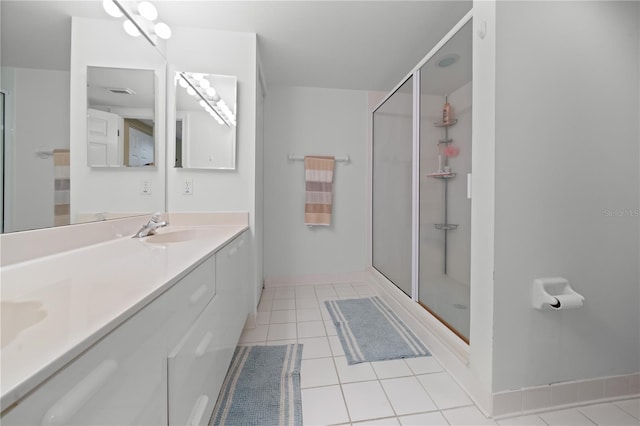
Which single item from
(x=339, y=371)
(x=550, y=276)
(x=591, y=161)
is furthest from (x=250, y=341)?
(x=591, y=161)

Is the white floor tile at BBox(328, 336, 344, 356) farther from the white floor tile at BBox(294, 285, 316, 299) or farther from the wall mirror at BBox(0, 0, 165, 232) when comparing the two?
the wall mirror at BBox(0, 0, 165, 232)

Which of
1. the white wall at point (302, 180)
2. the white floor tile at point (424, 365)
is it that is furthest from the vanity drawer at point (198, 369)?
the white wall at point (302, 180)

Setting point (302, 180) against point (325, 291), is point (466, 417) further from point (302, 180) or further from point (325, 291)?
point (302, 180)

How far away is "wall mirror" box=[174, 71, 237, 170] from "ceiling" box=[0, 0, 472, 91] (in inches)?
15.1

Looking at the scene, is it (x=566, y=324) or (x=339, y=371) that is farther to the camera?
(x=339, y=371)

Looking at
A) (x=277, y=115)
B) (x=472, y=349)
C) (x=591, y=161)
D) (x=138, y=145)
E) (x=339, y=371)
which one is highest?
(x=277, y=115)

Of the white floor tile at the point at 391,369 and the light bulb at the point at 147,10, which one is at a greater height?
the light bulb at the point at 147,10

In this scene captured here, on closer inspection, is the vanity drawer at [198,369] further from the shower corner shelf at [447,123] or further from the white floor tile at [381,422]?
the shower corner shelf at [447,123]

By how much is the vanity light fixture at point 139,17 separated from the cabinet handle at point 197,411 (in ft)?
6.07

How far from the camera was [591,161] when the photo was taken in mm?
1104

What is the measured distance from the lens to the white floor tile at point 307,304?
218cm

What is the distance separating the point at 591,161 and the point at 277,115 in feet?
8.12

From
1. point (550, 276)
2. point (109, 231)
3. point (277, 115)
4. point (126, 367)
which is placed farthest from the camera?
point (277, 115)

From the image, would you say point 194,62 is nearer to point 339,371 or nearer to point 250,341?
point 250,341
